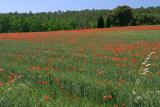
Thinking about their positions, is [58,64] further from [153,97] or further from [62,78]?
[153,97]

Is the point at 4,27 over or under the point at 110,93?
under

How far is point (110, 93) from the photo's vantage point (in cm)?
1044

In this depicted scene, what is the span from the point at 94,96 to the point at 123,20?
8811cm

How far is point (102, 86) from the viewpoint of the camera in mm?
11367

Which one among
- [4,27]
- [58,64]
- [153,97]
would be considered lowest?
[4,27]

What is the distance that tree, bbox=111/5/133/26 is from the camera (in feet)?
319

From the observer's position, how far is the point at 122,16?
9738 cm

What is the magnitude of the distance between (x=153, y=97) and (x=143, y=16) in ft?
300

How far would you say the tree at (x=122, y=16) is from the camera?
97188 mm

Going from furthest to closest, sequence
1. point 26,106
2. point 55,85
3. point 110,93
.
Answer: point 55,85, point 110,93, point 26,106

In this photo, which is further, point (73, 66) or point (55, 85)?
point (73, 66)

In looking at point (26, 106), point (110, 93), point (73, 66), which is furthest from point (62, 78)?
point (26, 106)

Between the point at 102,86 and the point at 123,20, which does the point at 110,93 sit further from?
the point at 123,20

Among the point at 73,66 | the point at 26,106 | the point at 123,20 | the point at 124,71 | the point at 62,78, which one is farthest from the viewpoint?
the point at 123,20
